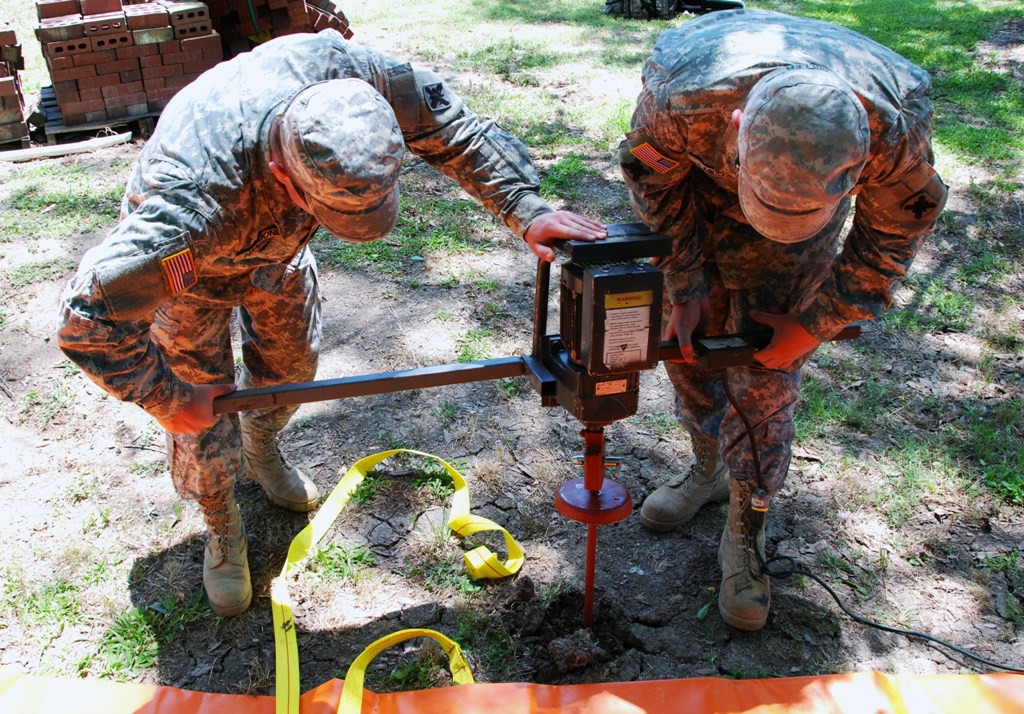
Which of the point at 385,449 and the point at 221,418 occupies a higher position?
the point at 221,418

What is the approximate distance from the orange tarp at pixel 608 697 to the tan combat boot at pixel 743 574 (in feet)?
0.79

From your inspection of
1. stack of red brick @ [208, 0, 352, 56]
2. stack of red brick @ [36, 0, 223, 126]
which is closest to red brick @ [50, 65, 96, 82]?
stack of red brick @ [36, 0, 223, 126]

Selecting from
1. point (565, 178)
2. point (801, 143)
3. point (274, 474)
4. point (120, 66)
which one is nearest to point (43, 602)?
point (274, 474)

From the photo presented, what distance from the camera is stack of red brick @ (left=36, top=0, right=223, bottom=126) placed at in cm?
540

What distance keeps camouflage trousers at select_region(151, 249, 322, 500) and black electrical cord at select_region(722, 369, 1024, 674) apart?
1.27m

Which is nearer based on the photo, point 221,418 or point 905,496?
point 221,418

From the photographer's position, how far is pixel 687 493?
291cm

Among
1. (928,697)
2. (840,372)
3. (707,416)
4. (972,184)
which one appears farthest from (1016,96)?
(928,697)

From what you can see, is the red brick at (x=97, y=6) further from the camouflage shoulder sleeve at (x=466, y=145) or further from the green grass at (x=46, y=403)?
the camouflage shoulder sleeve at (x=466, y=145)

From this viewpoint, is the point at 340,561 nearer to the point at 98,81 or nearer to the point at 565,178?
the point at 565,178

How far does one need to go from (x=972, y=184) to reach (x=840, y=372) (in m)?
2.29

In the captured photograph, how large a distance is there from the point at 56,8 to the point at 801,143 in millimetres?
5394

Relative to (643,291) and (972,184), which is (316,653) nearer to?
(643,291)

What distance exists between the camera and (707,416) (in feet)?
9.09
